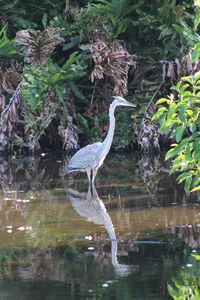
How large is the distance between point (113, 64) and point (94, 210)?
5.85 metres

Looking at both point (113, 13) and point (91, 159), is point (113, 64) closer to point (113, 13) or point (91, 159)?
point (113, 13)

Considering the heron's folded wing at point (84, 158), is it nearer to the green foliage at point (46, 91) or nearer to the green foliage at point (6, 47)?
the green foliage at point (46, 91)

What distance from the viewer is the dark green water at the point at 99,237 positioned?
6.91 metres

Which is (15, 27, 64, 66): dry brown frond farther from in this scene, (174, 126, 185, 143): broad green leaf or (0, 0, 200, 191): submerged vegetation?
(174, 126, 185, 143): broad green leaf

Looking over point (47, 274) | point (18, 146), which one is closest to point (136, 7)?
point (18, 146)

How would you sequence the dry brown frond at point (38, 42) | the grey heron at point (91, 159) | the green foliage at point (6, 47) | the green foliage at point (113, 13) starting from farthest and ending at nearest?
the green foliage at point (113, 13) → the green foliage at point (6, 47) → the dry brown frond at point (38, 42) → the grey heron at point (91, 159)

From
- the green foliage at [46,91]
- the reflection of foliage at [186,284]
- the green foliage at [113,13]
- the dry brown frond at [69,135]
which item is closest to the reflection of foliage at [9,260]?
the reflection of foliage at [186,284]

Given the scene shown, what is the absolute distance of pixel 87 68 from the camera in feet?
54.0

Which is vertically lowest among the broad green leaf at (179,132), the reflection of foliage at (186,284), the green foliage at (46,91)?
the reflection of foliage at (186,284)

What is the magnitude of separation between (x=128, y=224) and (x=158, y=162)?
5.08m

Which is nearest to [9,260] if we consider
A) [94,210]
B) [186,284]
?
[186,284]

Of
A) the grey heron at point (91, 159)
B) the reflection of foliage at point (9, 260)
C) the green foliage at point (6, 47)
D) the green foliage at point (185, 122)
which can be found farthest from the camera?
the green foliage at point (6, 47)

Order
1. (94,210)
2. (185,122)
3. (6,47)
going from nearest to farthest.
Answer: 1. (185,122)
2. (94,210)
3. (6,47)

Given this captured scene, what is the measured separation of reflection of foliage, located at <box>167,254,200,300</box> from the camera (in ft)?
21.7
